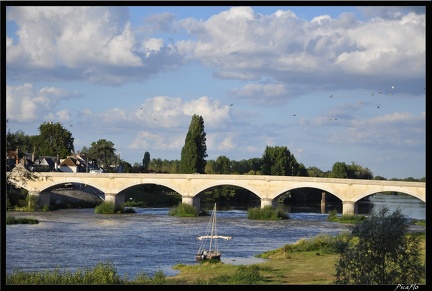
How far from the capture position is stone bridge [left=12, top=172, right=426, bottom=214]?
5416 cm

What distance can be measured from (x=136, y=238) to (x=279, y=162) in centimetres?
4132

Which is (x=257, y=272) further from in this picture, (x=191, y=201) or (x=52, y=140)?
(x=52, y=140)

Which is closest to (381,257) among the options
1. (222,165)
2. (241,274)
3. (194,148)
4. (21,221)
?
(241,274)

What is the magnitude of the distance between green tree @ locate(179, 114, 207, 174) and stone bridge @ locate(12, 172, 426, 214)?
706cm

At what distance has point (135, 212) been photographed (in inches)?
2313

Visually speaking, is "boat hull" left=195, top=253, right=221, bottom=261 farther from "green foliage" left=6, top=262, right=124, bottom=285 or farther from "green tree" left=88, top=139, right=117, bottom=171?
"green tree" left=88, top=139, right=117, bottom=171

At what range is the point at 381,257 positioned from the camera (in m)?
18.5

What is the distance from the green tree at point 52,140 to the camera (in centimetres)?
8319

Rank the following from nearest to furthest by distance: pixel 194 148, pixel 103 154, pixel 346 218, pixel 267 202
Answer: pixel 346 218 < pixel 267 202 < pixel 194 148 < pixel 103 154

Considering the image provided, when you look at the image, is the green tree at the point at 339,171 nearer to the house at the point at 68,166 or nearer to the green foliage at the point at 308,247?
the house at the point at 68,166

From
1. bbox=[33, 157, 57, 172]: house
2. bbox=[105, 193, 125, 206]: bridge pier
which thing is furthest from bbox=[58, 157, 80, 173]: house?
bbox=[105, 193, 125, 206]: bridge pier

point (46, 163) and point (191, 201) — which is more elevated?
point (46, 163)

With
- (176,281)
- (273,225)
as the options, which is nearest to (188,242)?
(273,225)
